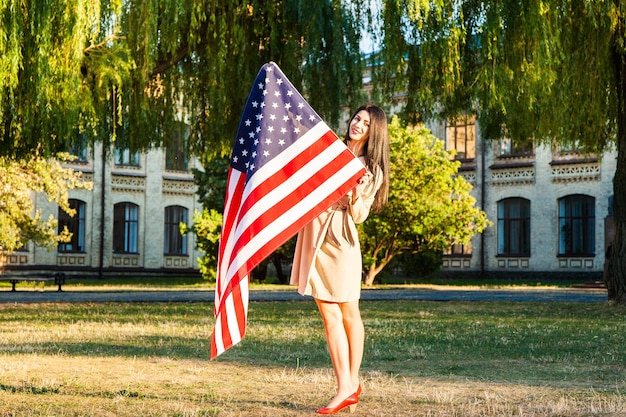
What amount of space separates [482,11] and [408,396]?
8.78 m

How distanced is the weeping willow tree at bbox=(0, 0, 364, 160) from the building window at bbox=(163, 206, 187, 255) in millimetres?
28766

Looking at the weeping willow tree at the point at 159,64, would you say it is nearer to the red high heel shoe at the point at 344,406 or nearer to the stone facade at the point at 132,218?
the red high heel shoe at the point at 344,406

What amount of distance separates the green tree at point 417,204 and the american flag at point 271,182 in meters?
24.3

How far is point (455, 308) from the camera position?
58.2 ft

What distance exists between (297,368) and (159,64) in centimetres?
894

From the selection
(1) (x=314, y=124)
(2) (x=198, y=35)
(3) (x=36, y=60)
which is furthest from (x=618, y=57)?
(1) (x=314, y=124)

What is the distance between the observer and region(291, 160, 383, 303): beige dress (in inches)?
217

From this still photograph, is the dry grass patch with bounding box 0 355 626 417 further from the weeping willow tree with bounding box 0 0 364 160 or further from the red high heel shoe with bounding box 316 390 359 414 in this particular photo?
the weeping willow tree with bounding box 0 0 364 160

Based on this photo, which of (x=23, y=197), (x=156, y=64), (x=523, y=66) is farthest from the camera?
(x=23, y=197)

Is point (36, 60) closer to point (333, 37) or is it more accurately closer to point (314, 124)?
point (333, 37)

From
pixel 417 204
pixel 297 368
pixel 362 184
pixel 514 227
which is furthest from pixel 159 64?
pixel 514 227

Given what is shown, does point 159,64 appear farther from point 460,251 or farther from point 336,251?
point 460,251

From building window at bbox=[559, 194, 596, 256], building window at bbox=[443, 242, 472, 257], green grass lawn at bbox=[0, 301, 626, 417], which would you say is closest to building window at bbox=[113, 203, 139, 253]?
building window at bbox=[443, 242, 472, 257]

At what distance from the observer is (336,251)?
18.1 feet
